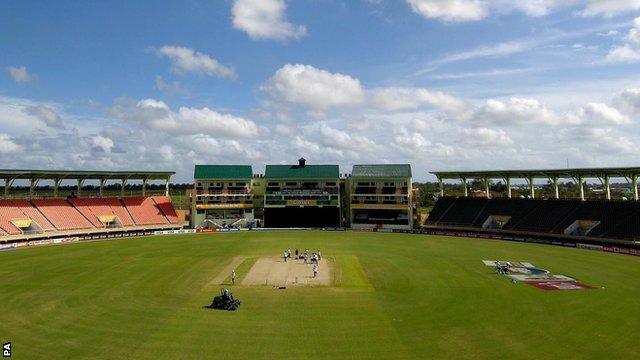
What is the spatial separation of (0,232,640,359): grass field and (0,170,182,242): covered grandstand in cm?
2018

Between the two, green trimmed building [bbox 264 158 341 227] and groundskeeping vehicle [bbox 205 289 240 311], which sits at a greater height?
green trimmed building [bbox 264 158 341 227]

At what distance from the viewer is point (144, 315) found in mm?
28906

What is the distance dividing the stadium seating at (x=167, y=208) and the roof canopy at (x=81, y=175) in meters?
4.66

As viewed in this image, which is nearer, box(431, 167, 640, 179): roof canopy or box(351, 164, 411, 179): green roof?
box(431, 167, 640, 179): roof canopy

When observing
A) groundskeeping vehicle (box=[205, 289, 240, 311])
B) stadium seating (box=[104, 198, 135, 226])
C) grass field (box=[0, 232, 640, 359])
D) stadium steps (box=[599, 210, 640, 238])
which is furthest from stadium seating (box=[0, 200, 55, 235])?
stadium steps (box=[599, 210, 640, 238])

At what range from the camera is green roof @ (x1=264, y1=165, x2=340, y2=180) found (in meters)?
90.8

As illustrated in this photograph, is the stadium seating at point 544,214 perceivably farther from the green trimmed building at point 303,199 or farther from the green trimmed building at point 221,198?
the green trimmed building at point 221,198

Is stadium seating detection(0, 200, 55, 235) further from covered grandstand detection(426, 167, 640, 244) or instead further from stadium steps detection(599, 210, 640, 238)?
stadium steps detection(599, 210, 640, 238)

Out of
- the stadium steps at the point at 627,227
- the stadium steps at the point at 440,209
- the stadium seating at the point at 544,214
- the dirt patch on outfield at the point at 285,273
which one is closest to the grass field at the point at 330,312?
the dirt patch on outfield at the point at 285,273

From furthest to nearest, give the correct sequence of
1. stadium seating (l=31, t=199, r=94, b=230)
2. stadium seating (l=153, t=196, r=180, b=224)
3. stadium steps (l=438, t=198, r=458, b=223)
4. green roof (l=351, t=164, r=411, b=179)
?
green roof (l=351, t=164, r=411, b=179)
stadium seating (l=153, t=196, r=180, b=224)
stadium steps (l=438, t=198, r=458, b=223)
stadium seating (l=31, t=199, r=94, b=230)

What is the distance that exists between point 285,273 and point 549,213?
49673 mm

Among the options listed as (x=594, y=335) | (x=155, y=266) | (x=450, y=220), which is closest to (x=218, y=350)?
(x=594, y=335)

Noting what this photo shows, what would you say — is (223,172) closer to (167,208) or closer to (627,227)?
(167,208)

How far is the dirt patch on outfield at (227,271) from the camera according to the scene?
38944mm
